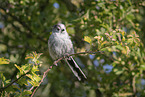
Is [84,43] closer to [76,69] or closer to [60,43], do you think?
[60,43]

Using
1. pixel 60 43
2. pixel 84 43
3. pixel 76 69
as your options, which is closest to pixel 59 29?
pixel 60 43

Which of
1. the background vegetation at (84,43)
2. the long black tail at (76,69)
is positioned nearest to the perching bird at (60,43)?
the long black tail at (76,69)

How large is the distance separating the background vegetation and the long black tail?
6.8 inches

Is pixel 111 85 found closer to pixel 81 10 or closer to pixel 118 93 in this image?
pixel 118 93

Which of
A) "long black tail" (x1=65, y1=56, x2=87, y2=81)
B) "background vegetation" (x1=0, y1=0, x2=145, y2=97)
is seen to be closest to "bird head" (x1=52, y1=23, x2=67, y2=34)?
"background vegetation" (x1=0, y1=0, x2=145, y2=97)

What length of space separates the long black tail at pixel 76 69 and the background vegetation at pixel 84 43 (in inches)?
6.8

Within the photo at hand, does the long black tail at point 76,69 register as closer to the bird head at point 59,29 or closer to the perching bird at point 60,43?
the perching bird at point 60,43

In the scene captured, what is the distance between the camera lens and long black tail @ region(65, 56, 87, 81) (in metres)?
3.13

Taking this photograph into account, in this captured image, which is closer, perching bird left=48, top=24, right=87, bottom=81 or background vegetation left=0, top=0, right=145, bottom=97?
background vegetation left=0, top=0, right=145, bottom=97

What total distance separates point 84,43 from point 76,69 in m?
0.90

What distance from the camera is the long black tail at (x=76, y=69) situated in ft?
10.3

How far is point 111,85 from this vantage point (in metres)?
3.73

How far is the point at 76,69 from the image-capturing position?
3338 millimetres

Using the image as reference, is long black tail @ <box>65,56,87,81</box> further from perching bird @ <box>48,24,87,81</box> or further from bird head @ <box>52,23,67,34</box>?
bird head @ <box>52,23,67,34</box>
